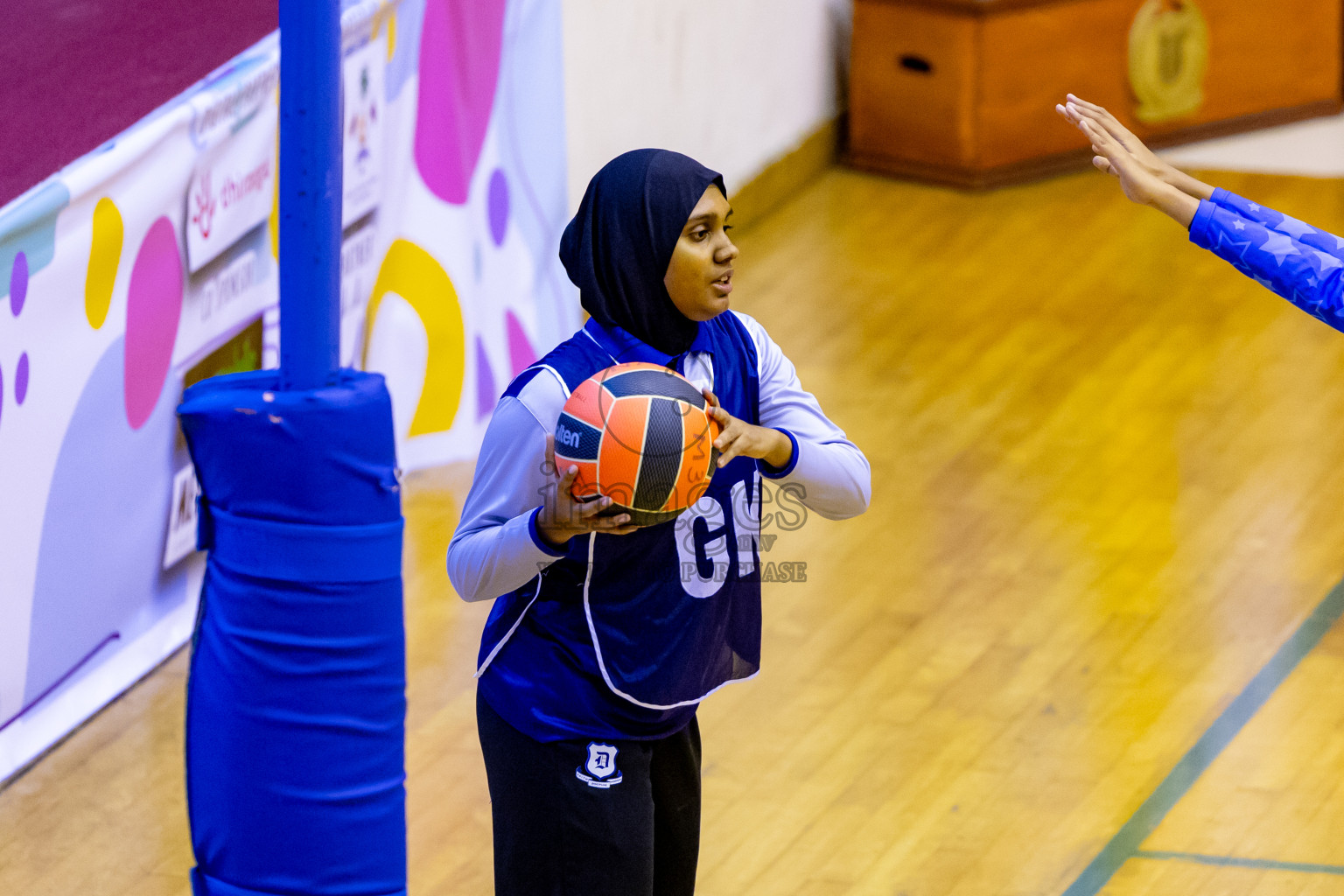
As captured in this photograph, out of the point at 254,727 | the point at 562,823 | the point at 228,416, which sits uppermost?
the point at 228,416

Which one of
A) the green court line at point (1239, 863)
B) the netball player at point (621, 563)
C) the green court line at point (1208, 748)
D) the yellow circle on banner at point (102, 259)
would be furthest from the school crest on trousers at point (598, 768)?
the yellow circle on banner at point (102, 259)

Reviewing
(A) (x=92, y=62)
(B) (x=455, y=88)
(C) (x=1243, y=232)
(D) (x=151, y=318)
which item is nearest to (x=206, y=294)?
(D) (x=151, y=318)

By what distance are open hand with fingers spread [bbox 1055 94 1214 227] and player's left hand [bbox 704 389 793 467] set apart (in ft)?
2.83

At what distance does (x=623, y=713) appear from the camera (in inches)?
103

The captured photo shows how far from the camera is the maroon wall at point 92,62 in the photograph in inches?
183

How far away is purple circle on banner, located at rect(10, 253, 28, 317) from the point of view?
4.03 m

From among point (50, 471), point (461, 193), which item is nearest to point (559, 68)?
point (461, 193)

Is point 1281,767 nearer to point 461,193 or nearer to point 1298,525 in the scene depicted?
point 1298,525

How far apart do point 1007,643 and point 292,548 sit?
293 centimetres

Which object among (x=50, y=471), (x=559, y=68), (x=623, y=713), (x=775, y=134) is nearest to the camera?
(x=623, y=713)

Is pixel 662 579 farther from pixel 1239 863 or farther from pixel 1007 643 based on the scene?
pixel 1007 643

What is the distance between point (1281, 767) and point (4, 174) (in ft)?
11.1

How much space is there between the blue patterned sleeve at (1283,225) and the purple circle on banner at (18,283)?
2.54 metres

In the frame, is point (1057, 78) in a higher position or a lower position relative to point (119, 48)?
lower
